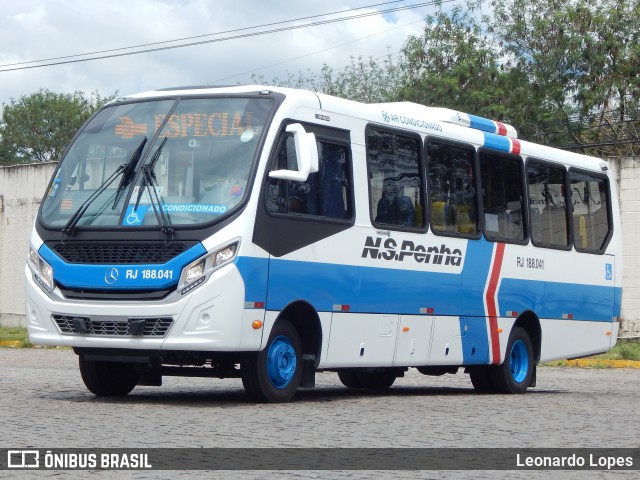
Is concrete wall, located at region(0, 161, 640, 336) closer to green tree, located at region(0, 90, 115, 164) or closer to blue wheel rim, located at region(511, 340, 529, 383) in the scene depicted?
blue wheel rim, located at region(511, 340, 529, 383)

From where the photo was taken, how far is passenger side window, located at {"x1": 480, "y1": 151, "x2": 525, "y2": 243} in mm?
16125

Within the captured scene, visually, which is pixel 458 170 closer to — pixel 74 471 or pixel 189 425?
pixel 189 425

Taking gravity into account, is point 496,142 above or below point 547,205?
above

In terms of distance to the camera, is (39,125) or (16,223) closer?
(16,223)

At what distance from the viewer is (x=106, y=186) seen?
1255cm

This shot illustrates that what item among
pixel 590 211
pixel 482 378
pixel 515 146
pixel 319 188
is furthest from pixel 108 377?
pixel 590 211

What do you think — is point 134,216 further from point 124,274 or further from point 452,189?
point 452,189

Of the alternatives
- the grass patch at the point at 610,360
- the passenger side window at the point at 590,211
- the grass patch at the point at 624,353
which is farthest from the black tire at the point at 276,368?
the grass patch at the point at 624,353

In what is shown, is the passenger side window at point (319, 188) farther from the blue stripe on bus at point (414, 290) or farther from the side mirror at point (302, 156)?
the blue stripe on bus at point (414, 290)

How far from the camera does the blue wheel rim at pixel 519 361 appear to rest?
54.8ft

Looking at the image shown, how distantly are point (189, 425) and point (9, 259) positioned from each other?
24965mm

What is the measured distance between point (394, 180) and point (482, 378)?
350 centimetres

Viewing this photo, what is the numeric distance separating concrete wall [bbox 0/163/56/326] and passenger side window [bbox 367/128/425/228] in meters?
20.0

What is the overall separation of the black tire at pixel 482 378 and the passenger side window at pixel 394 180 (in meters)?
2.65
